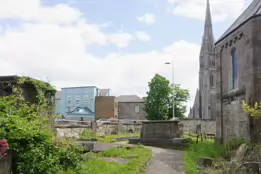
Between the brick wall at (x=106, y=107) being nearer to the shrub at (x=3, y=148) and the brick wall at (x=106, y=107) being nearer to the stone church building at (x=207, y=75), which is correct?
the stone church building at (x=207, y=75)

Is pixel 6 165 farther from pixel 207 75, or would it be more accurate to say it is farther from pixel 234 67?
pixel 207 75

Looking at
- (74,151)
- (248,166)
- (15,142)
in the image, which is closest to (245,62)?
(248,166)

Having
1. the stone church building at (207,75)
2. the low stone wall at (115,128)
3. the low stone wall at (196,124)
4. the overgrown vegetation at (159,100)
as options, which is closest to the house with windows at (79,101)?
the overgrown vegetation at (159,100)

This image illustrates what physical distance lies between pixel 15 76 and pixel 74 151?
7.34 m

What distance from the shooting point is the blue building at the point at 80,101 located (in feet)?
202

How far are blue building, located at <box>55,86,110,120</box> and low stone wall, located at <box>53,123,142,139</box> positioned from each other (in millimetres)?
23841

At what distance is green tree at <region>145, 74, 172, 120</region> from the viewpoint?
59.1 metres

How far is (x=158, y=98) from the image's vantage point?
60.3 meters

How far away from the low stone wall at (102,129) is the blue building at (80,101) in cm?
2384

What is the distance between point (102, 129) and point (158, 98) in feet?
97.8

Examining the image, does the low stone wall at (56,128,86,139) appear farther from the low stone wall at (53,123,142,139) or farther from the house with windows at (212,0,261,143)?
the house with windows at (212,0,261,143)

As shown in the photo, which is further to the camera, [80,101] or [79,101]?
[79,101]

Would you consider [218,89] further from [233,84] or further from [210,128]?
[210,128]

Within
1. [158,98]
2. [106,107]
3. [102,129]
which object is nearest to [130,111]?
[106,107]
